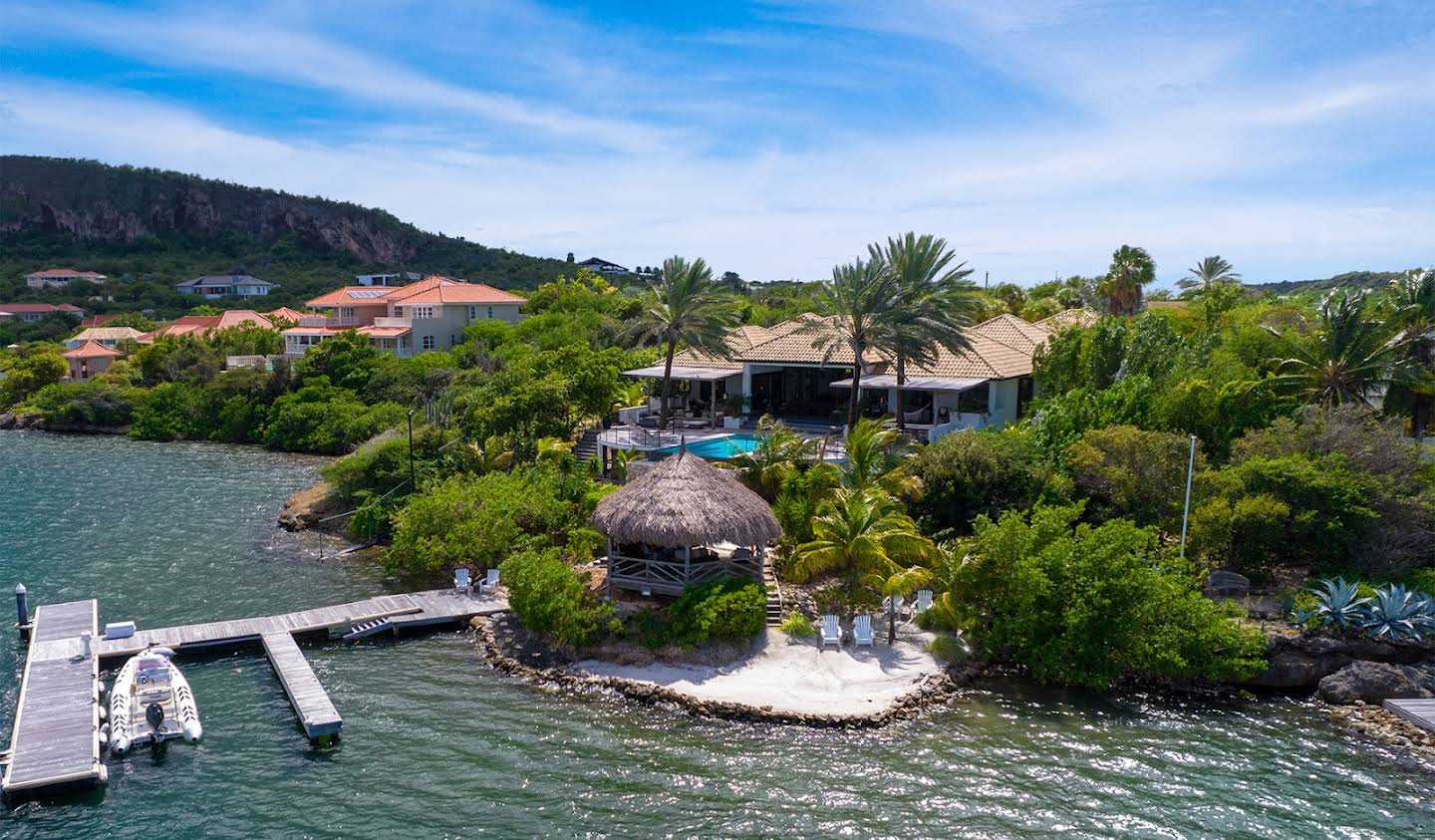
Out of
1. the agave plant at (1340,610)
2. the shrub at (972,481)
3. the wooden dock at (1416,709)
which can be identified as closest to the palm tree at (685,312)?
the shrub at (972,481)

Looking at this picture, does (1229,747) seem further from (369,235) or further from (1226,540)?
(369,235)

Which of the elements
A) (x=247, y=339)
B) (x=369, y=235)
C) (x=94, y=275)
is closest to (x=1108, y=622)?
(x=247, y=339)

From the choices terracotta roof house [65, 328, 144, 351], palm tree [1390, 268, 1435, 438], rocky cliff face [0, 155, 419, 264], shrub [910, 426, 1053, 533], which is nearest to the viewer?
shrub [910, 426, 1053, 533]

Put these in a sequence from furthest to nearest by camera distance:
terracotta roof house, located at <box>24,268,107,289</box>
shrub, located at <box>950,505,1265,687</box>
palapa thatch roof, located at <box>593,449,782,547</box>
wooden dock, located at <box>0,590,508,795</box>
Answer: terracotta roof house, located at <box>24,268,107,289</box>
palapa thatch roof, located at <box>593,449,782,547</box>
shrub, located at <box>950,505,1265,687</box>
wooden dock, located at <box>0,590,508,795</box>

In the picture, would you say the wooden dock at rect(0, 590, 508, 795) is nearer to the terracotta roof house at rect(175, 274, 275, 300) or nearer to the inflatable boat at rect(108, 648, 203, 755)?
the inflatable boat at rect(108, 648, 203, 755)

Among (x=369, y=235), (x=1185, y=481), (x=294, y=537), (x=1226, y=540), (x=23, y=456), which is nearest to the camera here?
(x=1226, y=540)

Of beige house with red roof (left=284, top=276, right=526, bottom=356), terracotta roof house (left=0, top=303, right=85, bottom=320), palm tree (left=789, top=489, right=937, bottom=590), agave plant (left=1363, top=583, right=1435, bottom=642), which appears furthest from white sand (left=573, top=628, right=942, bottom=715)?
terracotta roof house (left=0, top=303, right=85, bottom=320)

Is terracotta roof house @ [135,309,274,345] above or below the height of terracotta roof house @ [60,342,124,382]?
above
